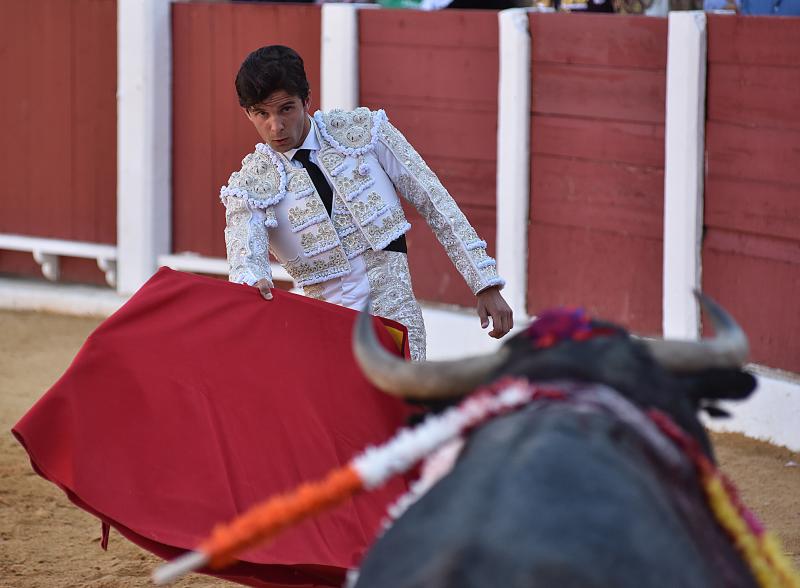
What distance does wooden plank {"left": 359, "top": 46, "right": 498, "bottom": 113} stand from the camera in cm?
599

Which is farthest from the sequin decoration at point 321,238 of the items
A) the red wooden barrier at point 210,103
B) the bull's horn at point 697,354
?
the red wooden barrier at point 210,103

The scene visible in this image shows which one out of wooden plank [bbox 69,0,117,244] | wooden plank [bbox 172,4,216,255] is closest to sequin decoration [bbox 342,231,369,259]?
wooden plank [bbox 172,4,216,255]

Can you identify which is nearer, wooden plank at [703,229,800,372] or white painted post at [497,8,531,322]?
wooden plank at [703,229,800,372]

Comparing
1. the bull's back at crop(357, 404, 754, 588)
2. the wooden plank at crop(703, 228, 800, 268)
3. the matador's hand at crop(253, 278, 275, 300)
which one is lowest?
→ the wooden plank at crop(703, 228, 800, 268)

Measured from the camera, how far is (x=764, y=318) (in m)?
5.05

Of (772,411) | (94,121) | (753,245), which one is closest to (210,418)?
(772,411)

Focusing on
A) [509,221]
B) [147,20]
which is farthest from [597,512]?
[147,20]

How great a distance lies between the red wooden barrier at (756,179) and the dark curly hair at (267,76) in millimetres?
2251

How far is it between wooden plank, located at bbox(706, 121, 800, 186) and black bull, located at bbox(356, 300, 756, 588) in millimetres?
3207

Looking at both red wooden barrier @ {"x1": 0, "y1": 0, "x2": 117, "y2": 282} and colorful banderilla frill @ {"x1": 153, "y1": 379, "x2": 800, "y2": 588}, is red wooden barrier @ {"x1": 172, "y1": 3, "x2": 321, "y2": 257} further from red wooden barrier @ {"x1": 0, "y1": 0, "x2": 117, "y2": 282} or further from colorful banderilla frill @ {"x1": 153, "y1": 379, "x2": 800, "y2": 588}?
colorful banderilla frill @ {"x1": 153, "y1": 379, "x2": 800, "y2": 588}

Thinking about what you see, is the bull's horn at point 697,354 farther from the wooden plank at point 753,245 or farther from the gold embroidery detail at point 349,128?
the wooden plank at point 753,245

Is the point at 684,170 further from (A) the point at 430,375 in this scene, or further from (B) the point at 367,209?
(A) the point at 430,375

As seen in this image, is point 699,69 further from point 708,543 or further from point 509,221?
point 708,543

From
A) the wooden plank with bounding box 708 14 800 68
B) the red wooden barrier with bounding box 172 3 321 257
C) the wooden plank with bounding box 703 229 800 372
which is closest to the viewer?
the wooden plank with bounding box 708 14 800 68
